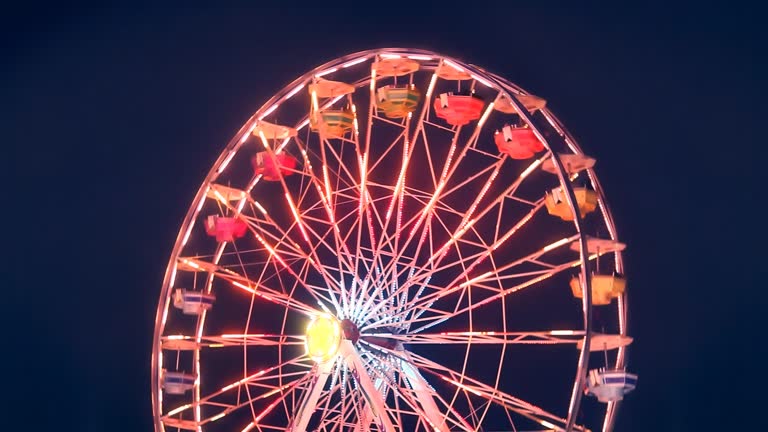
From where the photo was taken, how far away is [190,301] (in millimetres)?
12234

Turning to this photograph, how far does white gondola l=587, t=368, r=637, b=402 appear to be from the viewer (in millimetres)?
10023

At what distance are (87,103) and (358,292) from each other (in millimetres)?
6363

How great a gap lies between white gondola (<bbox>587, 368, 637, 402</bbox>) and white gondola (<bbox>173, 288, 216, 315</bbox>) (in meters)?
4.53

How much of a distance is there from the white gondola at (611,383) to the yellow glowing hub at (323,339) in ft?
8.59

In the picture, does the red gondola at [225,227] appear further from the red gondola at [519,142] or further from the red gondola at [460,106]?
the red gondola at [519,142]

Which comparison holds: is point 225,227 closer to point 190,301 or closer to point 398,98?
point 190,301

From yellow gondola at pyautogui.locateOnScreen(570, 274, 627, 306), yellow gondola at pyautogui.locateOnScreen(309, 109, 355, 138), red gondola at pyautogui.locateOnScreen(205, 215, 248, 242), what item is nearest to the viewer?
yellow gondola at pyautogui.locateOnScreen(570, 274, 627, 306)

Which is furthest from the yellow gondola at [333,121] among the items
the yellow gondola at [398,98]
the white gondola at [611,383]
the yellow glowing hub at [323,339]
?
the white gondola at [611,383]

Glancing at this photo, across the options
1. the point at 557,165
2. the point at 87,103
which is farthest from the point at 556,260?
the point at 87,103

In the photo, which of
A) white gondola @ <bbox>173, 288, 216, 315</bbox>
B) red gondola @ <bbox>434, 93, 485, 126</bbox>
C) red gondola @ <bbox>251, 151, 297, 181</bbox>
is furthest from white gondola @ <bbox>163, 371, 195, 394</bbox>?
red gondola @ <bbox>434, 93, 485, 126</bbox>

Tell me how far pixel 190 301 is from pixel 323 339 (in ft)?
6.03

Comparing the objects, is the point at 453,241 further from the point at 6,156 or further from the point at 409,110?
the point at 6,156

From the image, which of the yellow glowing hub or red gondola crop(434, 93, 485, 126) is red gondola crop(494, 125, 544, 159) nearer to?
red gondola crop(434, 93, 485, 126)

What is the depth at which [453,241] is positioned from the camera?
1136cm
